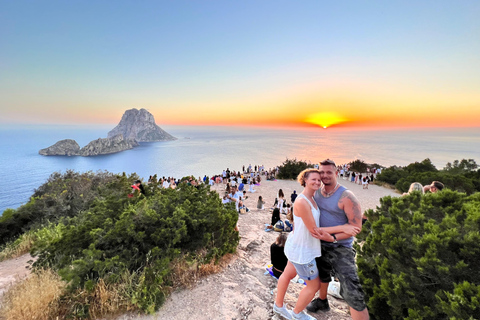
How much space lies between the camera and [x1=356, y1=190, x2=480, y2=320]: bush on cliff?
6.16ft

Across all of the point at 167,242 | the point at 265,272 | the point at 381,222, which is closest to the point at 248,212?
the point at 265,272

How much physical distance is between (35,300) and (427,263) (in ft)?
15.0

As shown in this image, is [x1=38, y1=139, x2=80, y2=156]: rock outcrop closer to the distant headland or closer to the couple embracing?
the distant headland

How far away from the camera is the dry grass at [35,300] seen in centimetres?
257

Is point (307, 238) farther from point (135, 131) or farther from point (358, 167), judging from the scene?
point (135, 131)

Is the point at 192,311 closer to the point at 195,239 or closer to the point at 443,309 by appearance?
the point at 195,239

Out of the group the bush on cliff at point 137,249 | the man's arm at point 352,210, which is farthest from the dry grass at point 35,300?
the man's arm at point 352,210

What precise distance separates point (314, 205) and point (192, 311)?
2315 mm

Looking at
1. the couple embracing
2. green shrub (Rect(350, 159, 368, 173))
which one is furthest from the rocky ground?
green shrub (Rect(350, 159, 368, 173))

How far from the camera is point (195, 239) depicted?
416cm

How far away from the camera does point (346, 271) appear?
2.32 metres

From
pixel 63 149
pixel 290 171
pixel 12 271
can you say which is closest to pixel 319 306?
pixel 12 271

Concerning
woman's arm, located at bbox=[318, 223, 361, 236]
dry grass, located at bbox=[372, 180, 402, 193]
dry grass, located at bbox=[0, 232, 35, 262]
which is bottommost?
dry grass, located at bbox=[372, 180, 402, 193]

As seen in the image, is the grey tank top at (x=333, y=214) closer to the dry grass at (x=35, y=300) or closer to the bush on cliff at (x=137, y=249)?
the bush on cliff at (x=137, y=249)
